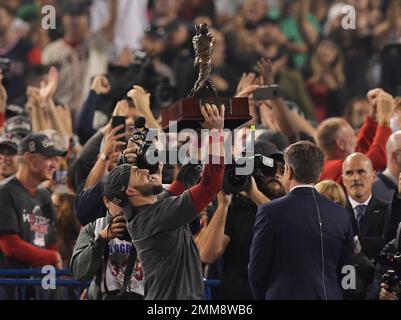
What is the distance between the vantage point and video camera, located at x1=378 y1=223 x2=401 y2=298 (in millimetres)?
9344

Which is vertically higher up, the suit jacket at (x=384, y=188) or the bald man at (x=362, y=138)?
the bald man at (x=362, y=138)

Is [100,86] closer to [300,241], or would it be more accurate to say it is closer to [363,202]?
[363,202]

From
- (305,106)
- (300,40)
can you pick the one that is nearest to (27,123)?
(305,106)

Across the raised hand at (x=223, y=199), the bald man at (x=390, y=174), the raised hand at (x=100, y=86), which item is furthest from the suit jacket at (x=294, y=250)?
the raised hand at (x=100, y=86)

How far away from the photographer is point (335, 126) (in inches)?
451

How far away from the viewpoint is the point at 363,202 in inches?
416

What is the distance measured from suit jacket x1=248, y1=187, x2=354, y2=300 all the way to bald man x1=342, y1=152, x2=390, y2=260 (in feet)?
4.30

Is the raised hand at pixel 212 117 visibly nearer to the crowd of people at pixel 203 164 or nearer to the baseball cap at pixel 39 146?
the crowd of people at pixel 203 164

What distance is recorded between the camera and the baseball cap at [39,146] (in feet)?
36.0

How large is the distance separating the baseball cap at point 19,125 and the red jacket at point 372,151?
2.59 m

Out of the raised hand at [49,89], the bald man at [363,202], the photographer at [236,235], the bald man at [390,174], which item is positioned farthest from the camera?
the raised hand at [49,89]

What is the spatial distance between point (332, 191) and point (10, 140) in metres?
2.87

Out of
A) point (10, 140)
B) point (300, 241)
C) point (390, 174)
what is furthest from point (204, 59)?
point (10, 140)
